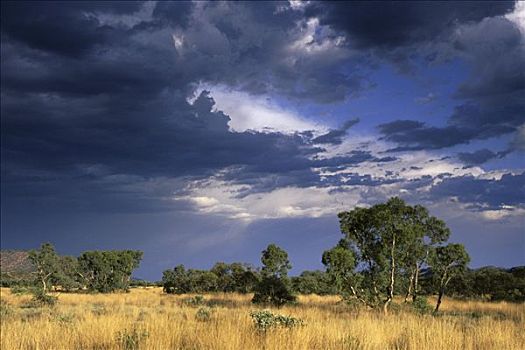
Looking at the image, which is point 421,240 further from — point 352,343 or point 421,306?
point 352,343

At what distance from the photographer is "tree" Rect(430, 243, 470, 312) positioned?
74.6ft

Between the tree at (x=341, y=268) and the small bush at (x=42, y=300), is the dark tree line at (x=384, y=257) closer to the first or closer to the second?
the tree at (x=341, y=268)

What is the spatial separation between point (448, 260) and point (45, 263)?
3062cm

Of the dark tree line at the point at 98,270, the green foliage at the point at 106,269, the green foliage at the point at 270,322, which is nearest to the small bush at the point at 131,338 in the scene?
the green foliage at the point at 270,322

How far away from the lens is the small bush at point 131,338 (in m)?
9.38

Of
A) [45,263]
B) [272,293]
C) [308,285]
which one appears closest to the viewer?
[272,293]

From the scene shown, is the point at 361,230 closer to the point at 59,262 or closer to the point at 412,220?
the point at 412,220

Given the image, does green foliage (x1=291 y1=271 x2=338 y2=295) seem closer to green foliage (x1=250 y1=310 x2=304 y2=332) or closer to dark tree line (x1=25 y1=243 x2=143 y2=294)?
dark tree line (x1=25 y1=243 x2=143 y2=294)

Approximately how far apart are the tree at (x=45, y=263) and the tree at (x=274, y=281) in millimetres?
20124

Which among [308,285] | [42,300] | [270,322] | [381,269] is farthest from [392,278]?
[308,285]

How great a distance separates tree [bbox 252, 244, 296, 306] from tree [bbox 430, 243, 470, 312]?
7.65m

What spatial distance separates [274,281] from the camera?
1060 inches

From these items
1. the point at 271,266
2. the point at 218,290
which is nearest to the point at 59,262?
the point at 218,290

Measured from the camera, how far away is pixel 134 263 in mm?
48969
